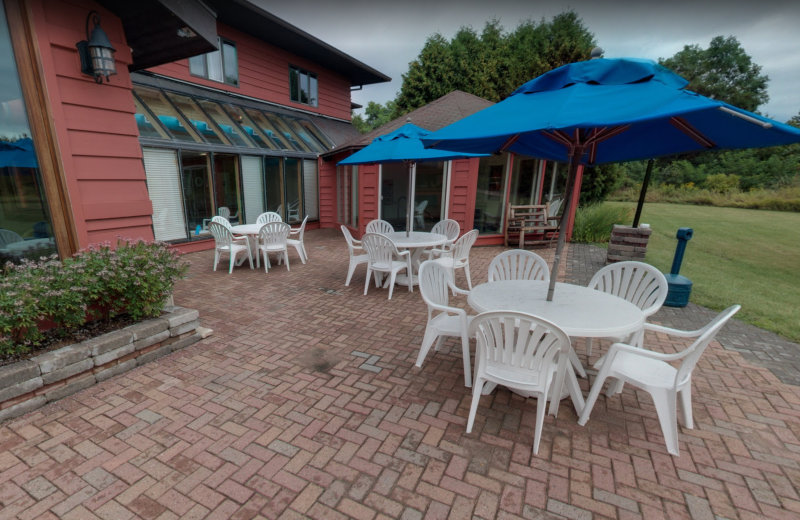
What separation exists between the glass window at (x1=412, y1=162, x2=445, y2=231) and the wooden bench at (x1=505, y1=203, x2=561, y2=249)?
5.72 feet

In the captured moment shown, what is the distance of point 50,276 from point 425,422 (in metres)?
2.86

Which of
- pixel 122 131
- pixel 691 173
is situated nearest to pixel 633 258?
pixel 122 131

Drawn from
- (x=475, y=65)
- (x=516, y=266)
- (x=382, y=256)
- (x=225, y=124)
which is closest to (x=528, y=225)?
(x=382, y=256)

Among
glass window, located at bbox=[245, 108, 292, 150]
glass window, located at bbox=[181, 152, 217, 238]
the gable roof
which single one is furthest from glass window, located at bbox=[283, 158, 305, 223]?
glass window, located at bbox=[181, 152, 217, 238]

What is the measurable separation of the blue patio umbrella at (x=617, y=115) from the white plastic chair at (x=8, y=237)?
10.9 feet

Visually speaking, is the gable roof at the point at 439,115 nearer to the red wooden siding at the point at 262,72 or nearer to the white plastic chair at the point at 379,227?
the white plastic chair at the point at 379,227

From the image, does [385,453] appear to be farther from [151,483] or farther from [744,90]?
[744,90]

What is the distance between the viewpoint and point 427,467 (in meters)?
1.79

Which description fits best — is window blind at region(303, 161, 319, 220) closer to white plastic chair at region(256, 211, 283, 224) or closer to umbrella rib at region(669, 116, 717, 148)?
white plastic chair at region(256, 211, 283, 224)

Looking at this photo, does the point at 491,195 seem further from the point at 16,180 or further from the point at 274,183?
the point at 16,180

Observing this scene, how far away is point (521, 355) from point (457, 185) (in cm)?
603

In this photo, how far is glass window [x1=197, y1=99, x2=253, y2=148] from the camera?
7.67m

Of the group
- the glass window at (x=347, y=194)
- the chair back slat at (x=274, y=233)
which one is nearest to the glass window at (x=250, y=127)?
the glass window at (x=347, y=194)

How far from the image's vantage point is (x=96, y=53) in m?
2.66
